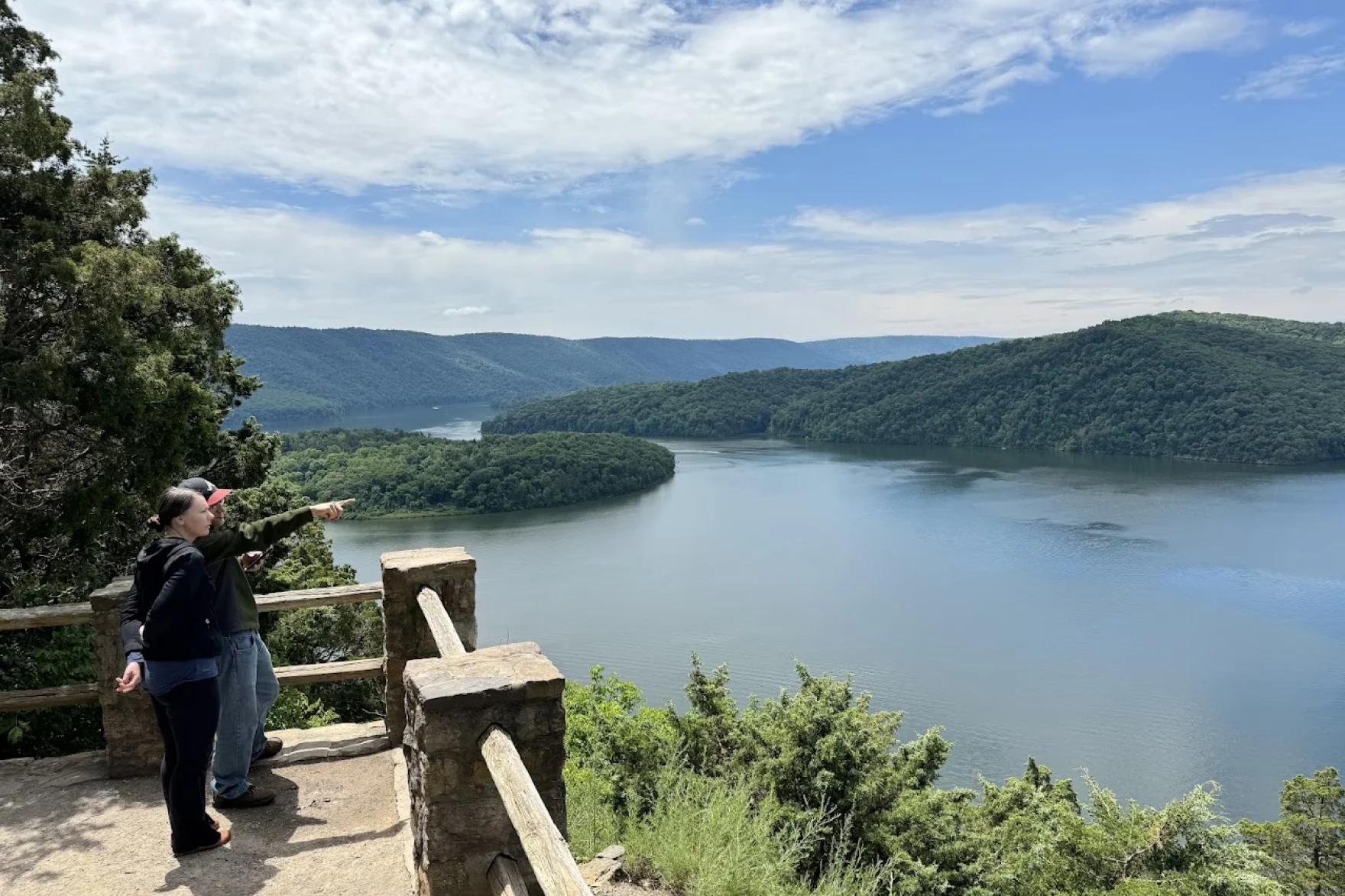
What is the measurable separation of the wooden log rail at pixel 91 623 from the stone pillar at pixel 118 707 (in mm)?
111

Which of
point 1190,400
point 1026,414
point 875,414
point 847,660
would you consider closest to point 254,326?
point 875,414

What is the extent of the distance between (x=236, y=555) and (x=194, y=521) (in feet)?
0.92

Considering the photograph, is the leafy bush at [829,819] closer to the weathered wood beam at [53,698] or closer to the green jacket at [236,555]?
the green jacket at [236,555]

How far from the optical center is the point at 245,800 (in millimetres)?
3709

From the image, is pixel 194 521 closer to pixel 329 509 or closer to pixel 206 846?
pixel 329 509

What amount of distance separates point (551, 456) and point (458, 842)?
6410 cm

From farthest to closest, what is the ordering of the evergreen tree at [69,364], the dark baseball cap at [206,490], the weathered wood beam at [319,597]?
the evergreen tree at [69,364] → the weathered wood beam at [319,597] → the dark baseball cap at [206,490]

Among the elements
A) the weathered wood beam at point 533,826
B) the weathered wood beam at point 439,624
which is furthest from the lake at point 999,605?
the weathered wood beam at point 533,826

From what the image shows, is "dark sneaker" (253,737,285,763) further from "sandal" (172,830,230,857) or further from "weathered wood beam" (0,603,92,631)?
"weathered wood beam" (0,603,92,631)

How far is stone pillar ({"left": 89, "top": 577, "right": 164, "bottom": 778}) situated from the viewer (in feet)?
12.6

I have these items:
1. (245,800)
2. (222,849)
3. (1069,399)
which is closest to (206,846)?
(222,849)

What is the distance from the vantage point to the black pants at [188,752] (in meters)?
3.25

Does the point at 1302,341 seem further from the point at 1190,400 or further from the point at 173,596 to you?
the point at 173,596

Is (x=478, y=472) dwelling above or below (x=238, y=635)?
below
